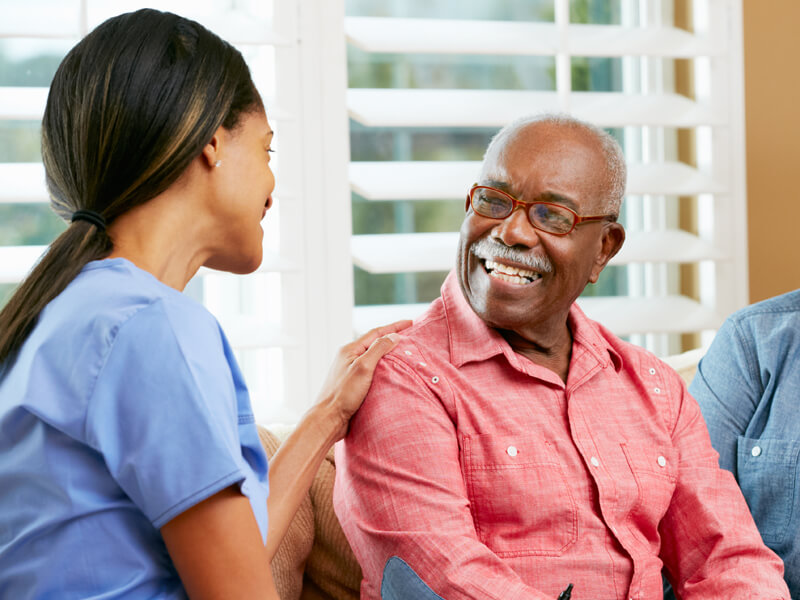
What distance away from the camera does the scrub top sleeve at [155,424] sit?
926 millimetres

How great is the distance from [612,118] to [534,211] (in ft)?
3.19

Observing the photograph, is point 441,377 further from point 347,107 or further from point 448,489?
point 347,107

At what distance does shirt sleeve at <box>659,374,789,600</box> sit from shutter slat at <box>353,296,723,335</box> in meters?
0.79

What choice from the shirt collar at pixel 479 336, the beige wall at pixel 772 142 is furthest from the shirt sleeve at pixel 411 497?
the beige wall at pixel 772 142

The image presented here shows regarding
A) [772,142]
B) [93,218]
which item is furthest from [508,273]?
[772,142]

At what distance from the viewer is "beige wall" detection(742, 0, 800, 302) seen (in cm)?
258

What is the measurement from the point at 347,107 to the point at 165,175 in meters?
1.23

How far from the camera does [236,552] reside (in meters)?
0.97

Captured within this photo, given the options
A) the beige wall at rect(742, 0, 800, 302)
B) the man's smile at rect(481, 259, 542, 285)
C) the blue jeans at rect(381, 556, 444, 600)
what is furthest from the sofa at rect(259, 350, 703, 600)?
the beige wall at rect(742, 0, 800, 302)

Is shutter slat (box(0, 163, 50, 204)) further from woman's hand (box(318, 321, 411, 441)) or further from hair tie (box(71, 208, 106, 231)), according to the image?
hair tie (box(71, 208, 106, 231))

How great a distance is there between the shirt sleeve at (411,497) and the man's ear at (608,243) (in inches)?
17.6

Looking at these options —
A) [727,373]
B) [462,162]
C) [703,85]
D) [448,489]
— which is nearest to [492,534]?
[448,489]

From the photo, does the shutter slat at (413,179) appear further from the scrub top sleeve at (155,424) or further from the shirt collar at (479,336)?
the scrub top sleeve at (155,424)

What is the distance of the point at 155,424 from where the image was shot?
0.93m
